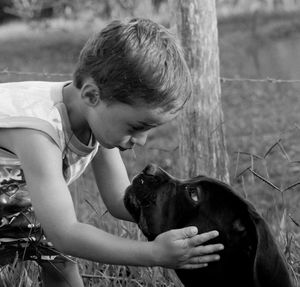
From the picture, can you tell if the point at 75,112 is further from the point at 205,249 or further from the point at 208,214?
the point at 205,249

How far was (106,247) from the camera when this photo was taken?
2.78 meters

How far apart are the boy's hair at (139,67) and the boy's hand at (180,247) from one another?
460 millimetres

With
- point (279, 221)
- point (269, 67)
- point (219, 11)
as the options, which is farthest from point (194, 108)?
point (219, 11)

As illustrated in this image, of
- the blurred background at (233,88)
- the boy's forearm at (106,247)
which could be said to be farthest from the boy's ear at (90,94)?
the blurred background at (233,88)

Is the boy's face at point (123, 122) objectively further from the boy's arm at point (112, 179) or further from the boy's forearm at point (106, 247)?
the boy's arm at point (112, 179)

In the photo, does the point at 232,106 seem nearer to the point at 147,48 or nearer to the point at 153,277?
the point at 153,277

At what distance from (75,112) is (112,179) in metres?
0.47

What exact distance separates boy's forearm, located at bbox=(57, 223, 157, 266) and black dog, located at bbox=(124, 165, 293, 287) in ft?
0.60

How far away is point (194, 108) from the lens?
4.11 m

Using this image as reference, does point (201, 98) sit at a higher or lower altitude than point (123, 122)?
lower

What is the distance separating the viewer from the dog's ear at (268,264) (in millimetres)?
2734

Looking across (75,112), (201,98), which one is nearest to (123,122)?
(75,112)

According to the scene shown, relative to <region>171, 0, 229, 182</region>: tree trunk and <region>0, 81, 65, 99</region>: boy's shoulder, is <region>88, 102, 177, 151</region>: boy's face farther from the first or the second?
<region>171, 0, 229, 182</region>: tree trunk

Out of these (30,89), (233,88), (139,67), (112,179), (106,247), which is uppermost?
(139,67)
